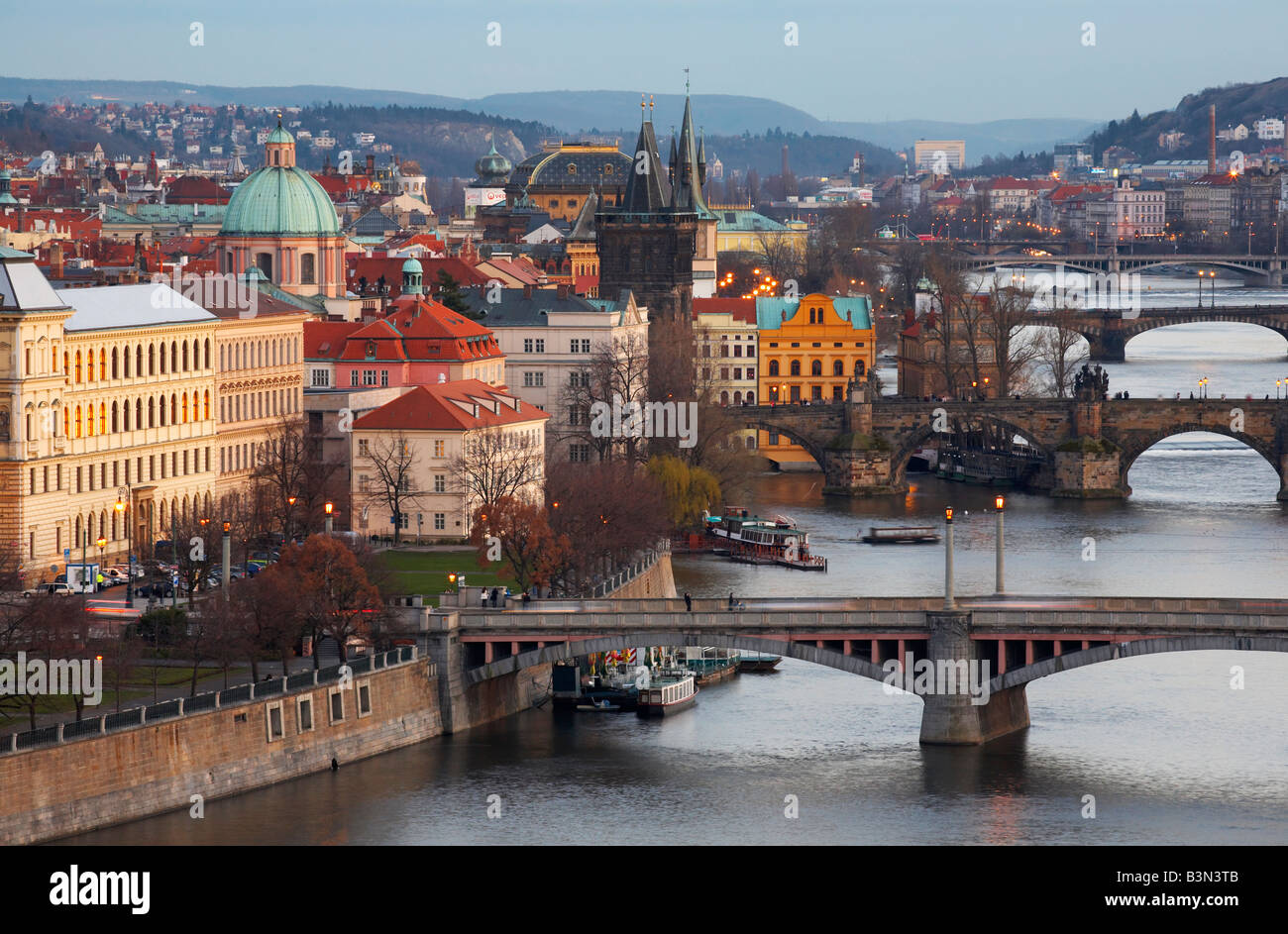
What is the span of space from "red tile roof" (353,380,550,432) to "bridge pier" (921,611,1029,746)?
970 inches

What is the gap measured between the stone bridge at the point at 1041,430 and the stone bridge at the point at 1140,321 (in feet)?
119

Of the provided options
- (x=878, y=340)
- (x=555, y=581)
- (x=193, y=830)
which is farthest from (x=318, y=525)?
(x=878, y=340)

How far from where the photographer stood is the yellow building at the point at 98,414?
215 feet

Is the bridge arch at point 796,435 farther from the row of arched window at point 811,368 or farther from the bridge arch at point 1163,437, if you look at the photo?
the bridge arch at point 1163,437

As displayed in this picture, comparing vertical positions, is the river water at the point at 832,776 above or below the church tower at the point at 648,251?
below

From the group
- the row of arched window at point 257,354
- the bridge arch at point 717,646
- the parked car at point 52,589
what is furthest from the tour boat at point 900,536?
the bridge arch at point 717,646

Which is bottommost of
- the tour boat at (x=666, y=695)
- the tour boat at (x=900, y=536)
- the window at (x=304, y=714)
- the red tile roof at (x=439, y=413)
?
the tour boat at (x=666, y=695)

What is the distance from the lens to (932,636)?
53.0m

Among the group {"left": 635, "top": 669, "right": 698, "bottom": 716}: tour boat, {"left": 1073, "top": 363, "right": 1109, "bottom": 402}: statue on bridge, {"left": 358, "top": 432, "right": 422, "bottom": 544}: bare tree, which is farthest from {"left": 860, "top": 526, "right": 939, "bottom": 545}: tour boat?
{"left": 635, "top": 669, "right": 698, "bottom": 716}: tour boat

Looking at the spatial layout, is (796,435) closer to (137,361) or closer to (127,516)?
(137,361)

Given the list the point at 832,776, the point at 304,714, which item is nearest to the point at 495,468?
the point at 304,714

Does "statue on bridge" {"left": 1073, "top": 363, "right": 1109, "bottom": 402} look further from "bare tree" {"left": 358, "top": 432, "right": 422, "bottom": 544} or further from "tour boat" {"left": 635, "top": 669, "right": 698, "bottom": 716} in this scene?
"tour boat" {"left": 635, "top": 669, "right": 698, "bottom": 716}

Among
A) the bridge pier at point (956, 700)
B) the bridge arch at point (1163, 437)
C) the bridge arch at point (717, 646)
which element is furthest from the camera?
the bridge arch at point (1163, 437)
